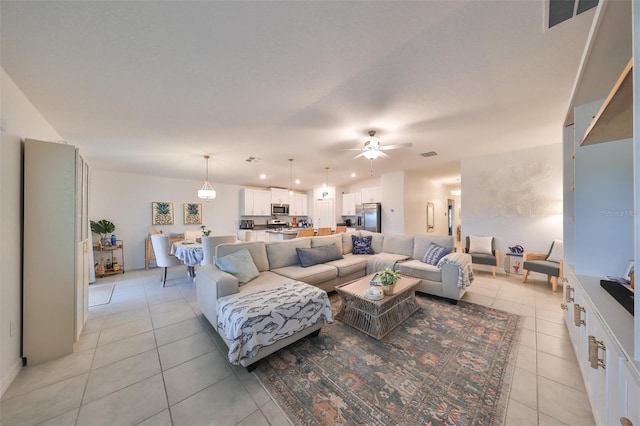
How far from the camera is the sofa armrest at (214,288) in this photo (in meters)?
2.21

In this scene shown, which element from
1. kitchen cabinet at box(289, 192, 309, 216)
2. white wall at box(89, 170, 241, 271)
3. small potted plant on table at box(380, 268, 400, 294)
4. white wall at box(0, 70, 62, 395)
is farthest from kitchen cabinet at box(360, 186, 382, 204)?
white wall at box(0, 70, 62, 395)

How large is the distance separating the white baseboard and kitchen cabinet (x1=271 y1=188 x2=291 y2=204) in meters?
6.41

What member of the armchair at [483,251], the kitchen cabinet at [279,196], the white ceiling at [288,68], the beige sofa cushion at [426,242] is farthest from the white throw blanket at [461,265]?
the kitchen cabinet at [279,196]

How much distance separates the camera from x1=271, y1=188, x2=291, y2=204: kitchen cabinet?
313 inches

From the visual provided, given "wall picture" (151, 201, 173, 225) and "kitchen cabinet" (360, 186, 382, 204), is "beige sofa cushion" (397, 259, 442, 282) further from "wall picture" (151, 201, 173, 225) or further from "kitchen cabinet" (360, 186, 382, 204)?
"wall picture" (151, 201, 173, 225)

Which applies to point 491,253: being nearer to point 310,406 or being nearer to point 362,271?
point 362,271

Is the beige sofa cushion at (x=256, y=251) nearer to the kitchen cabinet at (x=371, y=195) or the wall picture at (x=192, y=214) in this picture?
the wall picture at (x=192, y=214)

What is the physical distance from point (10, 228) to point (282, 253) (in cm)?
268

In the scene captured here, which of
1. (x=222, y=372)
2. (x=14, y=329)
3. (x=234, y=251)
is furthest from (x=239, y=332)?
(x=14, y=329)

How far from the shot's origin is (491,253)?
14.8 feet

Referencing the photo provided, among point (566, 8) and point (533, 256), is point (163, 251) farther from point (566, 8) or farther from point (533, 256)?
point (533, 256)

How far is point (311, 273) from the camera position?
3.14 m

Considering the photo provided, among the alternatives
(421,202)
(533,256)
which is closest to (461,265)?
(533,256)

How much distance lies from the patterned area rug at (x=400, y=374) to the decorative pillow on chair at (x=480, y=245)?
2.42 meters
